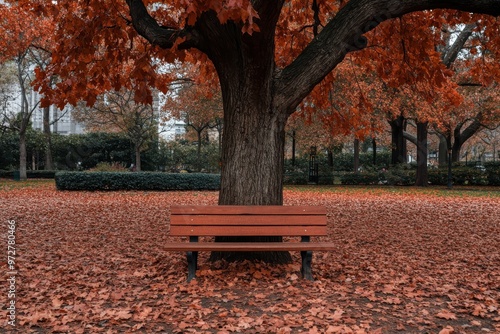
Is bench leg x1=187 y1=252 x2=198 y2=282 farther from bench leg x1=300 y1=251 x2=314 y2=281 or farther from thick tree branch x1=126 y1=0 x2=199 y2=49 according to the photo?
thick tree branch x1=126 y1=0 x2=199 y2=49

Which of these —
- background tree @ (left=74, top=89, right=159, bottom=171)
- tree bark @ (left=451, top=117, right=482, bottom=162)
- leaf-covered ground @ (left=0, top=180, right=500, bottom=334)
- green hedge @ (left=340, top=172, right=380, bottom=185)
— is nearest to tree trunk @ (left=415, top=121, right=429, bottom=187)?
green hedge @ (left=340, top=172, right=380, bottom=185)

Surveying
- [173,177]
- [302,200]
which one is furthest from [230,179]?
[173,177]

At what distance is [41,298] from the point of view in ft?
16.6

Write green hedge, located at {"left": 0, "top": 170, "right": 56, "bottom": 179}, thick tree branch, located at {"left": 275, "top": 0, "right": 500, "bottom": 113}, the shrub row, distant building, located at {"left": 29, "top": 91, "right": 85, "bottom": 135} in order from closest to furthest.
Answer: thick tree branch, located at {"left": 275, "top": 0, "right": 500, "bottom": 113} → the shrub row → green hedge, located at {"left": 0, "top": 170, "right": 56, "bottom": 179} → distant building, located at {"left": 29, "top": 91, "right": 85, "bottom": 135}

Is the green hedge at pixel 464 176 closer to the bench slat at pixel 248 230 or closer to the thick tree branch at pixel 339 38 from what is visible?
the thick tree branch at pixel 339 38

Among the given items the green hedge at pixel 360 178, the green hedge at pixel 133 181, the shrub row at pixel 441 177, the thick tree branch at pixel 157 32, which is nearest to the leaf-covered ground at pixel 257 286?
the thick tree branch at pixel 157 32

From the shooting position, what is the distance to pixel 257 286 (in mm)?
5434

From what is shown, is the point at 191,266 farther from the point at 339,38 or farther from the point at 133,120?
the point at 133,120

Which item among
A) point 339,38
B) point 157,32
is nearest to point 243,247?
point 339,38

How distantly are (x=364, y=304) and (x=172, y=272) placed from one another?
246 cm

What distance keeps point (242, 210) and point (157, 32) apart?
2.73 meters

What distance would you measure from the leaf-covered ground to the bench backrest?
537 mm

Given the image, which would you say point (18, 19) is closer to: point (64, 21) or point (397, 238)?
point (64, 21)

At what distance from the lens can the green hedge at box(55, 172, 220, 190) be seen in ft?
65.4
